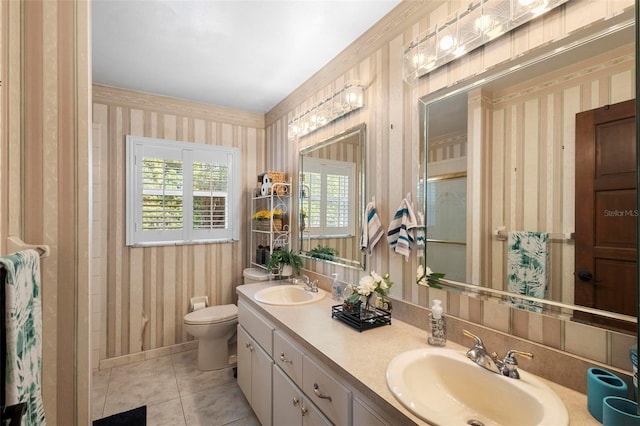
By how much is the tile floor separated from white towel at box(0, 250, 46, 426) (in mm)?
1547

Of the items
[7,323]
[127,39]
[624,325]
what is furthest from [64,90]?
[624,325]

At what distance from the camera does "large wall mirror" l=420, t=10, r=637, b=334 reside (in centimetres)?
89

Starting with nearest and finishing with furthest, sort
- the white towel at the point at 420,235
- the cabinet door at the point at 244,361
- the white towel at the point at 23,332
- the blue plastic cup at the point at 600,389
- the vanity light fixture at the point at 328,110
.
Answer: the white towel at the point at 23,332, the blue plastic cup at the point at 600,389, the white towel at the point at 420,235, the vanity light fixture at the point at 328,110, the cabinet door at the point at 244,361

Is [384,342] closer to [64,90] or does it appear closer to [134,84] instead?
[64,90]

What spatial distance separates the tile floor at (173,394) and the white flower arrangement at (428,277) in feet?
5.10

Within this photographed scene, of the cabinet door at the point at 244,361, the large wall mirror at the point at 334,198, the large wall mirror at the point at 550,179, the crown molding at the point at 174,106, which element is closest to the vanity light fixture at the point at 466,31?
the large wall mirror at the point at 550,179

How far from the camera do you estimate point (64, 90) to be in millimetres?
995

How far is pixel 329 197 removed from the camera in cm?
226

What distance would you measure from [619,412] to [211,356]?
274cm

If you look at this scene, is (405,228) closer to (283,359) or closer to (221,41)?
(283,359)

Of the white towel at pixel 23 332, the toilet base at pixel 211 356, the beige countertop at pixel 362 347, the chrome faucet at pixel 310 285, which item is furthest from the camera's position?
the toilet base at pixel 211 356

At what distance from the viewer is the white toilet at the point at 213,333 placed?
2.54m

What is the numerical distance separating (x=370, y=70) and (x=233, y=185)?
1.99 m

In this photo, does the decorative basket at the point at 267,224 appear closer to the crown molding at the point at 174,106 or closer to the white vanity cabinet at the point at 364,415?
the crown molding at the point at 174,106
